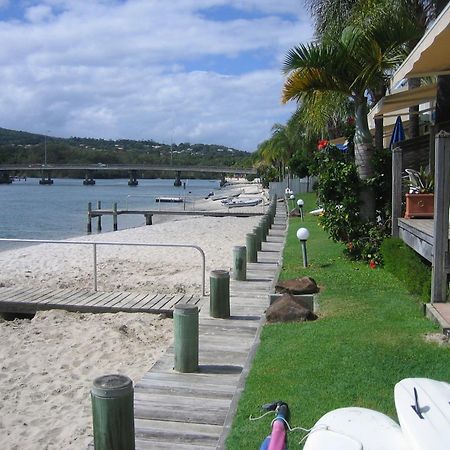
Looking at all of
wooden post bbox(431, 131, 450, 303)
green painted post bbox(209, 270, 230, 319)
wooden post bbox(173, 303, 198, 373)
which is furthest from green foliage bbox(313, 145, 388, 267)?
wooden post bbox(173, 303, 198, 373)

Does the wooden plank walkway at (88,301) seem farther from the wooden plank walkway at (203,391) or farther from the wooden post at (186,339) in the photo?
the wooden post at (186,339)

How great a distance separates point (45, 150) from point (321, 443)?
12992 centimetres

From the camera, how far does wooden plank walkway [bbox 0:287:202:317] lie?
10344mm

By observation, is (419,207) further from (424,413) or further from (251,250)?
(424,413)

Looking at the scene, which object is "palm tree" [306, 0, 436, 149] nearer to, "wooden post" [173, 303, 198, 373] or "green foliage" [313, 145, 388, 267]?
"green foliage" [313, 145, 388, 267]

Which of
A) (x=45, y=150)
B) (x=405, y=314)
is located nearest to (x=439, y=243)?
(x=405, y=314)

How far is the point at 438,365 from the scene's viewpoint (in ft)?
17.6

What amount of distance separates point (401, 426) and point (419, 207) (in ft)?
24.1

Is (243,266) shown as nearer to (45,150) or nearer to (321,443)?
(321,443)

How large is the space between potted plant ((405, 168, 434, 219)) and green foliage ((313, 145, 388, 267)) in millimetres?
1441

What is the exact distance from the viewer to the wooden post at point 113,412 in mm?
4215

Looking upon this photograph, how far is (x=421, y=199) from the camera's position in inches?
388

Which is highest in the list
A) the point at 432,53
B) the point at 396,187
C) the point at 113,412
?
the point at 432,53

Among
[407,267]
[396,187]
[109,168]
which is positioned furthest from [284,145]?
[109,168]
